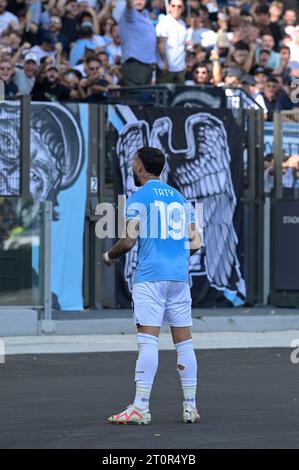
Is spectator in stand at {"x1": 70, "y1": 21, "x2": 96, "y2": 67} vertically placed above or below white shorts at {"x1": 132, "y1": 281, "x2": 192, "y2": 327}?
above

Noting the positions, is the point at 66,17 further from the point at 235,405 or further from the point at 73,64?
the point at 235,405

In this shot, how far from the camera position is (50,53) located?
21.5 metres

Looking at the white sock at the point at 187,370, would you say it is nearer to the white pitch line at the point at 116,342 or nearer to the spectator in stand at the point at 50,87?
the white pitch line at the point at 116,342

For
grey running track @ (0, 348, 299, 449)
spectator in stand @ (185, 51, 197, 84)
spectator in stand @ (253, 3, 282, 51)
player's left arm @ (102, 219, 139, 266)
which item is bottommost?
Answer: grey running track @ (0, 348, 299, 449)

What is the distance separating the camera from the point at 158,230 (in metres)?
9.87

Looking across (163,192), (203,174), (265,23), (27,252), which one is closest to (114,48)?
(203,174)

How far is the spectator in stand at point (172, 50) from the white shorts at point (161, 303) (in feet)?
41.2

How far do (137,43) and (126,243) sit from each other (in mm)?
12280

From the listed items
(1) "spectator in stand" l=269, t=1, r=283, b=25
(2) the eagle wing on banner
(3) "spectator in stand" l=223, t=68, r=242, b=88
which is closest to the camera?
(2) the eagle wing on banner

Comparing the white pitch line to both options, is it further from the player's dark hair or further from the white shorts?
the player's dark hair

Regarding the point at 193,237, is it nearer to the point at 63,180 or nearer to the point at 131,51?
the point at 63,180

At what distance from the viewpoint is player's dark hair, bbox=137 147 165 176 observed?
389 inches

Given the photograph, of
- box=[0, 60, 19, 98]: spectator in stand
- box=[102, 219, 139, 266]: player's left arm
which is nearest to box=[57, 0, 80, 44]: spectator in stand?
box=[0, 60, 19, 98]: spectator in stand

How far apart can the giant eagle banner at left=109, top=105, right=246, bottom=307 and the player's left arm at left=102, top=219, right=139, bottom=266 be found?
1037 cm
